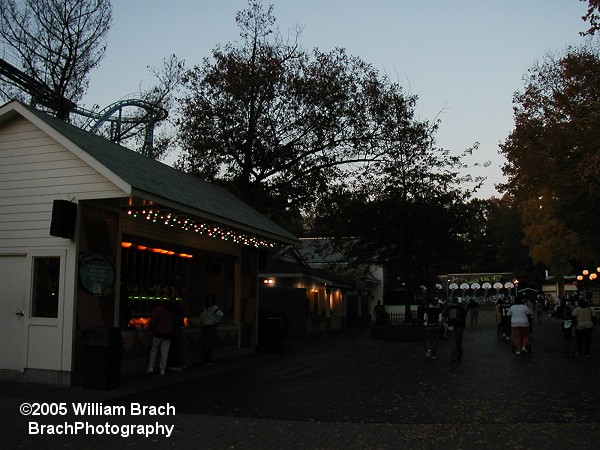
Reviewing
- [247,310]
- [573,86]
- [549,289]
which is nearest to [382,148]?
[573,86]

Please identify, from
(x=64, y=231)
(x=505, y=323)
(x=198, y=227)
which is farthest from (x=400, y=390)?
(x=505, y=323)

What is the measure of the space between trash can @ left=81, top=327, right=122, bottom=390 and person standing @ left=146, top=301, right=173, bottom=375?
1.84m

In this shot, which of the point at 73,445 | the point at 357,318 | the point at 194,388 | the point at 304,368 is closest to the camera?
the point at 73,445

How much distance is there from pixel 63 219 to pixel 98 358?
102 inches

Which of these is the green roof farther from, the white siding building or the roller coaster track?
the roller coaster track

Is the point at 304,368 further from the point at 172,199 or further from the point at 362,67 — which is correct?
the point at 362,67

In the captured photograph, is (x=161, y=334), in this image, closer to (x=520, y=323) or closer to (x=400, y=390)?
(x=400, y=390)

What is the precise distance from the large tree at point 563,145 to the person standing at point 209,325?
15892mm

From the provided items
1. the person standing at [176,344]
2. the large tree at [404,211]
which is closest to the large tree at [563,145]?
the large tree at [404,211]

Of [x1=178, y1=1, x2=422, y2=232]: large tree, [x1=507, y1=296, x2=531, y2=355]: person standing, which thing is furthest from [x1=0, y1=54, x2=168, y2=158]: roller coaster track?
[x1=507, y1=296, x2=531, y2=355]: person standing

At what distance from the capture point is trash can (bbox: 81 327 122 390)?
10.5m

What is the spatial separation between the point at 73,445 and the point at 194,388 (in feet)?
13.5

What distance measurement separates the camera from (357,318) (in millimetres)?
39094

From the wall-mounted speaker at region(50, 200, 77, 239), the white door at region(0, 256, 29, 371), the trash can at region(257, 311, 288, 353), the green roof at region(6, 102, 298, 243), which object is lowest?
the trash can at region(257, 311, 288, 353)
